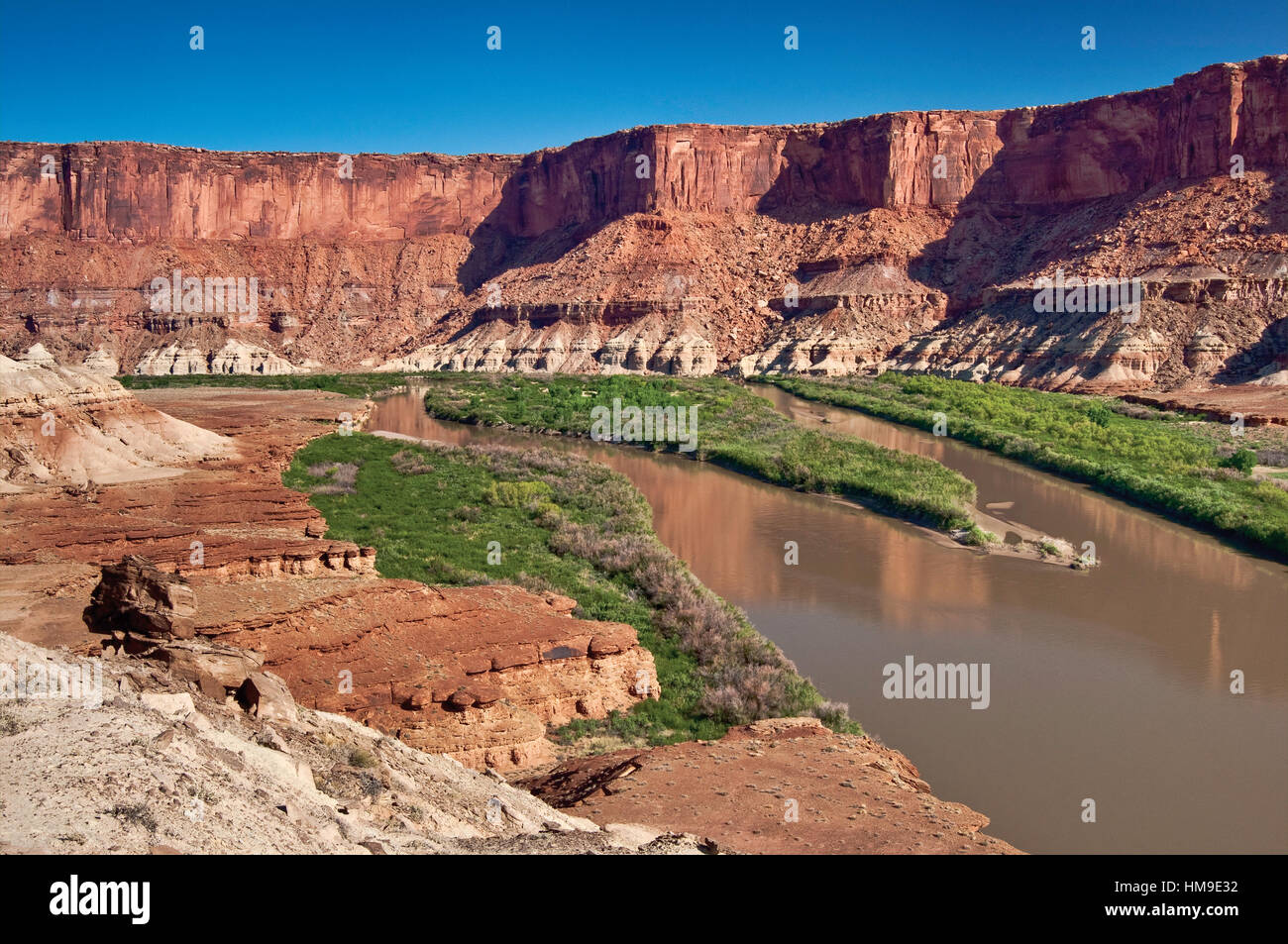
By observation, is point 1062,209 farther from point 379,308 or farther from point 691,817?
point 691,817

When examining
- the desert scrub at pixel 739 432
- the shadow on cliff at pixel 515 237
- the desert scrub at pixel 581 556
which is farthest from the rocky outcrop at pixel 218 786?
the shadow on cliff at pixel 515 237

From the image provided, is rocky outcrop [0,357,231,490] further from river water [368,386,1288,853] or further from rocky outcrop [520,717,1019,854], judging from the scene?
rocky outcrop [520,717,1019,854]

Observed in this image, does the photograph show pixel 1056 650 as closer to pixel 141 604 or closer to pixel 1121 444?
pixel 141 604

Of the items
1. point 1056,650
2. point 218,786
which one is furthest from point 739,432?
point 218,786

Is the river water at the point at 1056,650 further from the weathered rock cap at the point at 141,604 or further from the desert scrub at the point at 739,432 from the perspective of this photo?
the weathered rock cap at the point at 141,604
